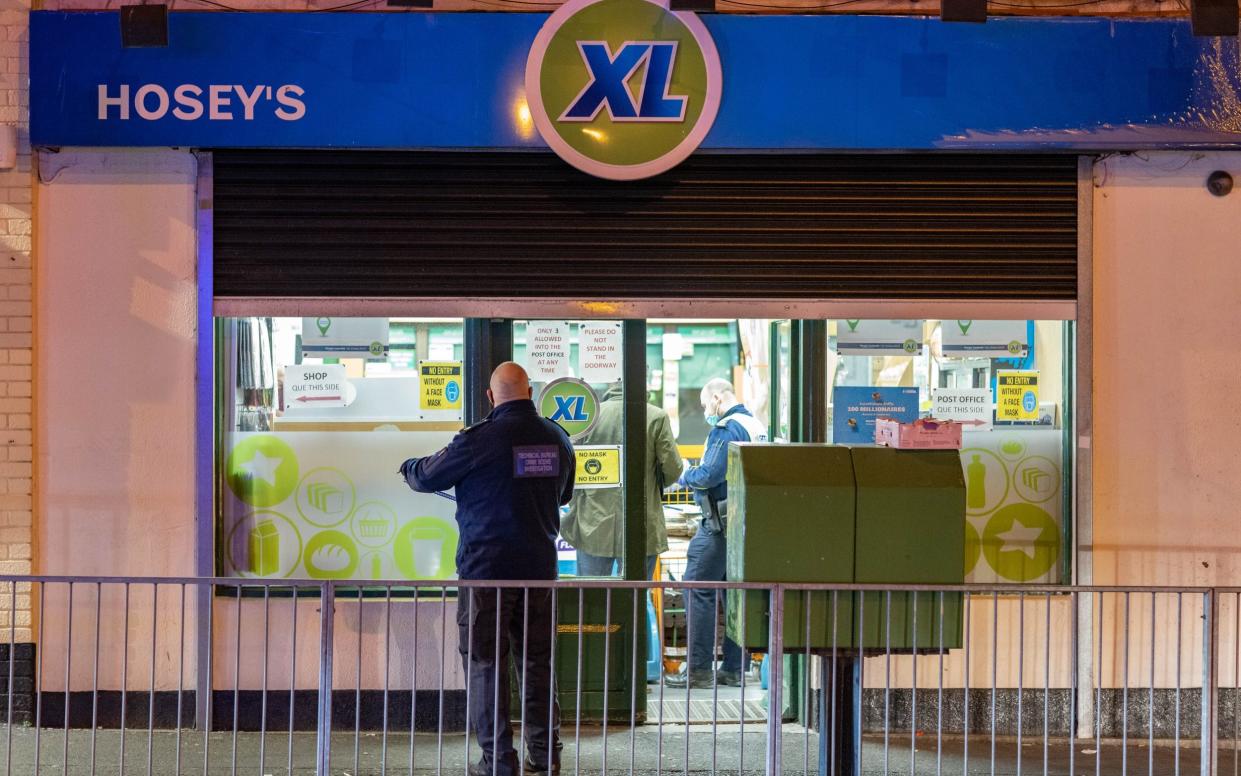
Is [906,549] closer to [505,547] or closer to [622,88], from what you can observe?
[505,547]

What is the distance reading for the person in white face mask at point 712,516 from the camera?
6.99m

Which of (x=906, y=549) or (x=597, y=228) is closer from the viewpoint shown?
(x=906, y=549)

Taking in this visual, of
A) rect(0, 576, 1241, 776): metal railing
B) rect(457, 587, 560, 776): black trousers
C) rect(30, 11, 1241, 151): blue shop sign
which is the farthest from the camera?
rect(30, 11, 1241, 151): blue shop sign

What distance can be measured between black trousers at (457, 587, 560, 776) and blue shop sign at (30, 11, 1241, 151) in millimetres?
2594

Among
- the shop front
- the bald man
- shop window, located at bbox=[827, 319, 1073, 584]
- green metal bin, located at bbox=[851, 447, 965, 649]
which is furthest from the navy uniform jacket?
shop window, located at bbox=[827, 319, 1073, 584]

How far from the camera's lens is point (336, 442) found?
6555 mm

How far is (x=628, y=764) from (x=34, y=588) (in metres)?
3.50

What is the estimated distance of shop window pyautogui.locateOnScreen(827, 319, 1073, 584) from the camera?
21.6ft

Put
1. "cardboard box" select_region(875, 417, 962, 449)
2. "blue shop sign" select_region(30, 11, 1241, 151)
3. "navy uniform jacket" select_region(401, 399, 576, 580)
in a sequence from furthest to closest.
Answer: "blue shop sign" select_region(30, 11, 1241, 151)
"navy uniform jacket" select_region(401, 399, 576, 580)
"cardboard box" select_region(875, 417, 962, 449)

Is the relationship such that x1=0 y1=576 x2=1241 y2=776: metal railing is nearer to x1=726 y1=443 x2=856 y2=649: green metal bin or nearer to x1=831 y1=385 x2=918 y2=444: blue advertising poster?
x1=831 y1=385 x2=918 y2=444: blue advertising poster

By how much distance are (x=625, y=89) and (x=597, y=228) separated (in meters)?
0.80

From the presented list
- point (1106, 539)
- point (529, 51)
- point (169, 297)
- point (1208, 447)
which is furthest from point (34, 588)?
point (1208, 447)

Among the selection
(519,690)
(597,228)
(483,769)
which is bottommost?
(483,769)

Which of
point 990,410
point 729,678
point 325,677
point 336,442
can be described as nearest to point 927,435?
point 990,410
